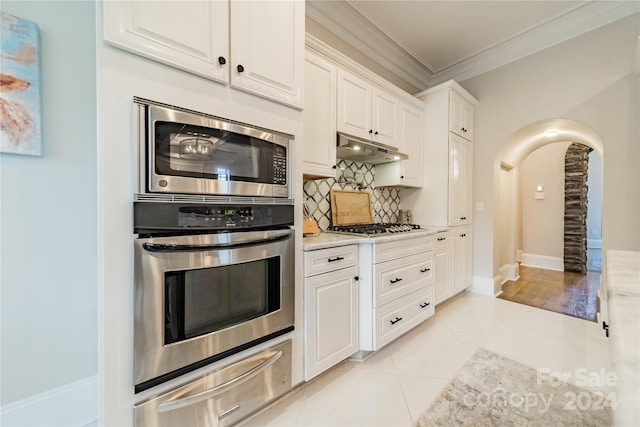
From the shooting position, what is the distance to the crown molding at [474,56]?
2.38 metres

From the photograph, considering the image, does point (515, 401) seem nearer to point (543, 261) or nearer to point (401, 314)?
point (401, 314)

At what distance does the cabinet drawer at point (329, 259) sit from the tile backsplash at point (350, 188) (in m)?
0.70

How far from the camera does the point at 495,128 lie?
3.20 metres

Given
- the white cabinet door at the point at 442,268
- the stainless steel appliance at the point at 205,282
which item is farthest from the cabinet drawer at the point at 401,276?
the stainless steel appliance at the point at 205,282

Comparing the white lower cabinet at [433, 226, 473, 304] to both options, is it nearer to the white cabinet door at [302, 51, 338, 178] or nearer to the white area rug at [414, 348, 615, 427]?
the white area rug at [414, 348, 615, 427]

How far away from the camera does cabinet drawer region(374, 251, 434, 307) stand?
1.89 m

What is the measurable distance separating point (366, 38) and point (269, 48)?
187cm

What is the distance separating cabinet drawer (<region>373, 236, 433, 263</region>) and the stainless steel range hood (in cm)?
89

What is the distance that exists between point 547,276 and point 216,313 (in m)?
5.41

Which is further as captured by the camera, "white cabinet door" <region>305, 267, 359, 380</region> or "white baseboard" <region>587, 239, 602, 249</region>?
"white baseboard" <region>587, 239, 602, 249</region>

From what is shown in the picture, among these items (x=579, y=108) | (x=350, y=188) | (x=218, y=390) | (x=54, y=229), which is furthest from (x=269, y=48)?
(x=579, y=108)

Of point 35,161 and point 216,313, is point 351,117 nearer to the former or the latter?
point 216,313

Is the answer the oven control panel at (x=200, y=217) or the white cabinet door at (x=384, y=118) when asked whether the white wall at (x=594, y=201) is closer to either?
the white cabinet door at (x=384, y=118)

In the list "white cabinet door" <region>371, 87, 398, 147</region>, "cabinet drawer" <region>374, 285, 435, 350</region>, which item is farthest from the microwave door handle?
"white cabinet door" <region>371, 87, 398, 147</region>
